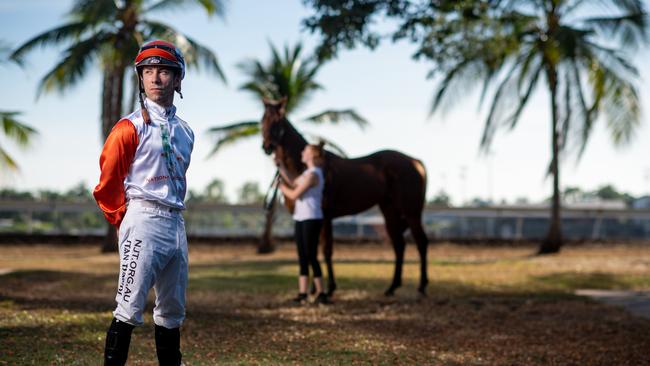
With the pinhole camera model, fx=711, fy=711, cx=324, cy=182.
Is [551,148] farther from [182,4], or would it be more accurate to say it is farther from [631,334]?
[631,334]

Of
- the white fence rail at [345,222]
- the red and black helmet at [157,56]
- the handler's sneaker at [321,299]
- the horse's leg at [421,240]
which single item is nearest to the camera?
the red and black helmet at [157,56]

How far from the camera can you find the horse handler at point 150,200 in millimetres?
3514

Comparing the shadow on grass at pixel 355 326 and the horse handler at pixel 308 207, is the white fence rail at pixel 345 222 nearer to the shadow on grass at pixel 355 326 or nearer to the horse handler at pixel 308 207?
the shadow on grass at pixel 355 326

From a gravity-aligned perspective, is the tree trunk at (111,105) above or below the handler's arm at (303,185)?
above

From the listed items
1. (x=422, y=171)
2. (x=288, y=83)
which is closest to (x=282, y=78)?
(x=288, y=83)

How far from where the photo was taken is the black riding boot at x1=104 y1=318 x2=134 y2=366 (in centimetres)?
350

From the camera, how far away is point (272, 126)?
873cm

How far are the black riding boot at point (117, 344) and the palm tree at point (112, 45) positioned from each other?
1572 centimetres

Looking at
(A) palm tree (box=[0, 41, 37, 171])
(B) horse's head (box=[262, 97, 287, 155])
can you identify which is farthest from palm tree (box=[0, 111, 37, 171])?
(B) horse's head (box=[262, 97, 287, 155])

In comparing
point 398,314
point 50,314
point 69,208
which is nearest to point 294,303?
point 398,314

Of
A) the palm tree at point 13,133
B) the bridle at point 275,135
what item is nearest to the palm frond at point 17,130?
the palm tree at point 13,133

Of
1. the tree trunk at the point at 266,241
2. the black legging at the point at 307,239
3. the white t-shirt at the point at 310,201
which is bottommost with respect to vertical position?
the tree trunk at the point at 266,241

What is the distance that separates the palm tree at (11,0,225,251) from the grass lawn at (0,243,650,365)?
21.6ft

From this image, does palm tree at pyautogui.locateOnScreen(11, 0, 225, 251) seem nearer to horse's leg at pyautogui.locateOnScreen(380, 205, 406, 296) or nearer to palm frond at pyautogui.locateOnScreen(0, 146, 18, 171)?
palm frond at pyautogui.locateOnScreen(0, 146, 18, 171)
